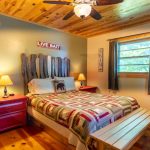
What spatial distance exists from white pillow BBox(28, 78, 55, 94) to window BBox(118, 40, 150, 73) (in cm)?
208

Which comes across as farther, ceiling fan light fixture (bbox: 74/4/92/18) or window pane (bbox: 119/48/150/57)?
window pane (bbox: 119/48/150/57)

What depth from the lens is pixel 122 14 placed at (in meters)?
2.93

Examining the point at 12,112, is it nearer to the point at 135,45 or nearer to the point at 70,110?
the point at 70,110

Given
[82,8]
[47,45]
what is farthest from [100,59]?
[82,8]

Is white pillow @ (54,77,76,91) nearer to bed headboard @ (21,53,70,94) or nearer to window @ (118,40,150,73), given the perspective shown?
bed headboard @ (21,53,70,94)

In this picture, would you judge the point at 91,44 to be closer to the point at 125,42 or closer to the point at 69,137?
the point at 125,42

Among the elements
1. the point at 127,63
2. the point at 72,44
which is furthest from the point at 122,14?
the point at 72,44

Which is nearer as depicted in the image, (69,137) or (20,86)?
(69,137)

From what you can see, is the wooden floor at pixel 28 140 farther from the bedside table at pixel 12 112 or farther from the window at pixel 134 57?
the window at pixel 134 57

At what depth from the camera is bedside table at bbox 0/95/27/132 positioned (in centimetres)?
258

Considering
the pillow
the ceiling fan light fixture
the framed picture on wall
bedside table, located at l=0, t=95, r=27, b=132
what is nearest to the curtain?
the framed picture on wall

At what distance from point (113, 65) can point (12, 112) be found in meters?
2.86

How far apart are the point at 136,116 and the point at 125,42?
2.29 m

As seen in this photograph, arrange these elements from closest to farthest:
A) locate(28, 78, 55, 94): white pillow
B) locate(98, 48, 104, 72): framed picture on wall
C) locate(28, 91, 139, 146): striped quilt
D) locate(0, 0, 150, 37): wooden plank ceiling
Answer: locate(28, 91, 139, 146): striped quilt < locate(0, 0, 150, 37): wooden plank ceiling < locate(28, 78, 55, 94): white pillow < locate(98, 48, 104, 72): framed picture on wall
